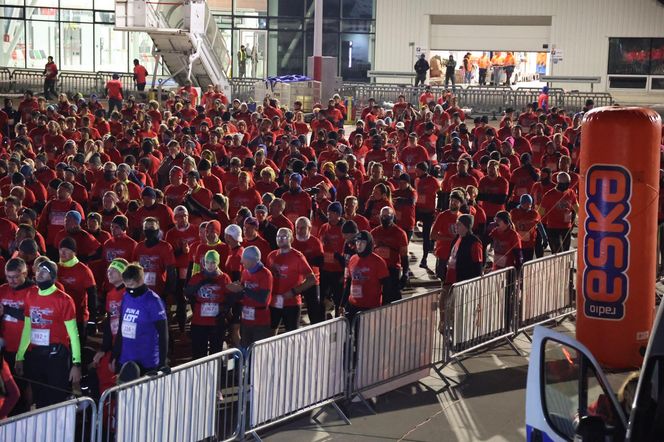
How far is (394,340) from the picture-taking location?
11.4m

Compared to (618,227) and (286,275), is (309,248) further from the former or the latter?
(618,227)

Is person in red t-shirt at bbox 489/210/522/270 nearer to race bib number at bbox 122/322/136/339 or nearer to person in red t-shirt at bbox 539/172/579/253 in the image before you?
person in red t-shirt at bbox 539/172/579/253

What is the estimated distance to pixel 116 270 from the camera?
9.97 m

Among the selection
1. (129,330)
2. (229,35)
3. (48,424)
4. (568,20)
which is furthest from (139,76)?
(48,424)

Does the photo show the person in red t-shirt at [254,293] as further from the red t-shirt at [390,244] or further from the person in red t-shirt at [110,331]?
the red t-shirt at [390,244]

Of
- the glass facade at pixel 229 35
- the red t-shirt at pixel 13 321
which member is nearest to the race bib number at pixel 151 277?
the red t-shirt at pixel 13 321

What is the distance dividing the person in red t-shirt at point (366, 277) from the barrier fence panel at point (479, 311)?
860 millimetres

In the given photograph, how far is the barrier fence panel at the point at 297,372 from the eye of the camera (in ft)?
32.2

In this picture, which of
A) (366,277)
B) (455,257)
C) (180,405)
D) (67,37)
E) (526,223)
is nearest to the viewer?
(180,405)

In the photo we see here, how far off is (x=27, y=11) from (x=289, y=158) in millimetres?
29560

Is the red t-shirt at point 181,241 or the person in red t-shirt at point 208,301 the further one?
the red t-shirt at point 181,241

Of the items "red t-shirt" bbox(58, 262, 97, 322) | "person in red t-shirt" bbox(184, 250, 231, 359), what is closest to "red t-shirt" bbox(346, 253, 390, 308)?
"person in red t-shirt" bbox(184, 250, 231, 359)

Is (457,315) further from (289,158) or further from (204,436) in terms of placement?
(289,158)

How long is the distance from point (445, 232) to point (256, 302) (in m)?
4.12
